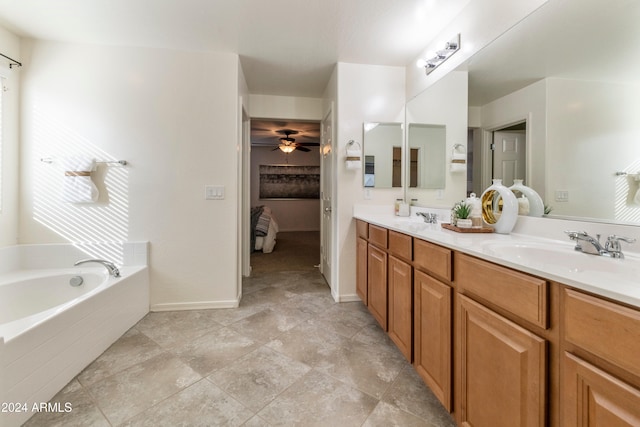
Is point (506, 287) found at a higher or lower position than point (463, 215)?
lower

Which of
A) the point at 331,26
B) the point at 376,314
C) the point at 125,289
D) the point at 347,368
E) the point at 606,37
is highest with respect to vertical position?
the point at 331,26

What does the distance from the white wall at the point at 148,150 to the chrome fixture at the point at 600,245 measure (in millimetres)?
2307

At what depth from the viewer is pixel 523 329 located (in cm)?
80

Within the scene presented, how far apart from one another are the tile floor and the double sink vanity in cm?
25

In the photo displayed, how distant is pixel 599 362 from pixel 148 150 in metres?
2.90

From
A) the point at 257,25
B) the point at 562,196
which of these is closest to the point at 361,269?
the point at 562,196

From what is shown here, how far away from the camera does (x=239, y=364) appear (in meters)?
1.63

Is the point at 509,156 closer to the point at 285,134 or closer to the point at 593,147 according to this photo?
the point at 593,147

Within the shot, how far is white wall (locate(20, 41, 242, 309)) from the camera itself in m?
2.22

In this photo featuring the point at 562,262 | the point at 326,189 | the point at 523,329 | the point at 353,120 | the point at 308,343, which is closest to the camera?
the point at 523,329

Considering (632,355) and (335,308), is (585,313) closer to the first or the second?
(632,355)

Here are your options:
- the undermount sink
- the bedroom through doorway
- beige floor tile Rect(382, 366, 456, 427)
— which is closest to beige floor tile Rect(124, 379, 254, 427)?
beige floor tile Rect(382, 366, 456, 427)

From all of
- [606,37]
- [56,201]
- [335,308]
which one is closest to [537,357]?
[606,37]

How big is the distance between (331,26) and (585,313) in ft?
7.31
